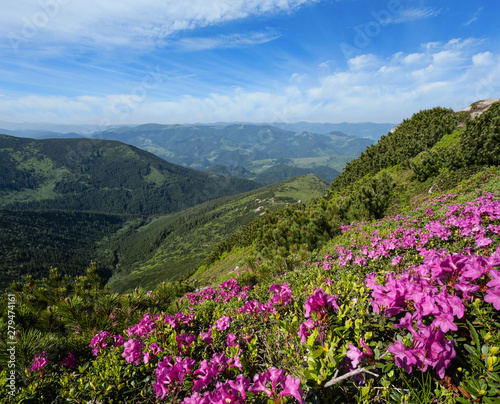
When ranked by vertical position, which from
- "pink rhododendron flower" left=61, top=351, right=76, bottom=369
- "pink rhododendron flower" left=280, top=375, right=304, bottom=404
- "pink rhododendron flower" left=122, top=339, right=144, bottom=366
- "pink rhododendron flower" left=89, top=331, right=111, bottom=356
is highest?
"pink rhododendron flower" left=280, top=375, right=304, bottom=404

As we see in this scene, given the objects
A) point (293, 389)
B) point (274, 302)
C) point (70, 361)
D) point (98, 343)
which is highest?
point (293, 389)

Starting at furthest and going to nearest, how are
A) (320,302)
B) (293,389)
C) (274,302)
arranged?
(274,302) → (320,302) → (293,389)

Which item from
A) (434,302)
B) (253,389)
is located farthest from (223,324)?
(434,302)

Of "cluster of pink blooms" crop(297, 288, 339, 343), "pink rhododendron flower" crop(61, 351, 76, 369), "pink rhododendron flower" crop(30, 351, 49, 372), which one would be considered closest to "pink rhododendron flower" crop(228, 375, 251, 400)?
"cluster of pink blooms" crop(297, 288, 339, 343)

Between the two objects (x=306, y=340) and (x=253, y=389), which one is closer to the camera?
(x=253, y=389)

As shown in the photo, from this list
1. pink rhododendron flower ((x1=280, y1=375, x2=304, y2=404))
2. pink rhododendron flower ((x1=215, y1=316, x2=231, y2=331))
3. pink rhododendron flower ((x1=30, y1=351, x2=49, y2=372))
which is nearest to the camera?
pink rhododendron flower ((x1=280, y1=375, x2=304, y2=404))

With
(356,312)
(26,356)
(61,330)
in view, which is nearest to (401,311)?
(356,312)

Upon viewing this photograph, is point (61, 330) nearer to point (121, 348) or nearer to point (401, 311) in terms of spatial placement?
point (121, 348)

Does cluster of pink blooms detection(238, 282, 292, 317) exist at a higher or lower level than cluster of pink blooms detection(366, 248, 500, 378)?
lower

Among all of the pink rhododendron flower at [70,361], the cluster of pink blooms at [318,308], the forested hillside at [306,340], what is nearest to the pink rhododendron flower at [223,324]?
the forested hillside at [306,340]

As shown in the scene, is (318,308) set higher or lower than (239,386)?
higher

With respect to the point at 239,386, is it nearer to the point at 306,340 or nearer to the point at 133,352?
the point at 306,340

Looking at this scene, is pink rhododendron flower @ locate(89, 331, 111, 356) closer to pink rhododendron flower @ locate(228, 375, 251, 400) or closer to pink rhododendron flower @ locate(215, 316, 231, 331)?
pink rhododendron flower @ locate(215, 316, 231, 331)

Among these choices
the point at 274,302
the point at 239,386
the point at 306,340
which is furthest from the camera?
the point at 274,302
